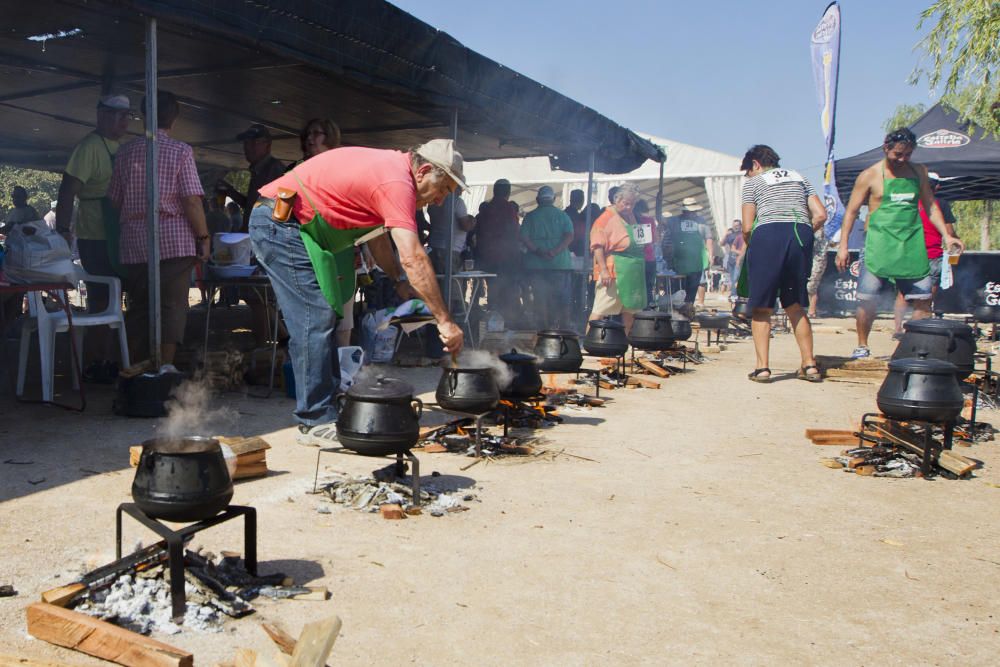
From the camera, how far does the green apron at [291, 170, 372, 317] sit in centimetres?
438

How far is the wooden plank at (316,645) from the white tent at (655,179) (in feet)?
67.5

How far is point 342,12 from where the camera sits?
615cm

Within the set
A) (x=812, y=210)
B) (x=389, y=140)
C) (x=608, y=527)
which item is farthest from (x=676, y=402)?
(x=389, y=140)

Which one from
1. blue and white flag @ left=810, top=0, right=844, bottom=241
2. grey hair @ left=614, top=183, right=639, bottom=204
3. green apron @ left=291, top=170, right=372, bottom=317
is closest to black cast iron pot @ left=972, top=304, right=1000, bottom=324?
→ blue and white flag @ left=810, top=0, right=844, bottom=241

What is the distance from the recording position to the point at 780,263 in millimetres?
7602

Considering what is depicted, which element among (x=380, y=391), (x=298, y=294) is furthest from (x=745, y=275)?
(x=380, y=391)

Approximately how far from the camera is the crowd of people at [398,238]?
4219 millimetres

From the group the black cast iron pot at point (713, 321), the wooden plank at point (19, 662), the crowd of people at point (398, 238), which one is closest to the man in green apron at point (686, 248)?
the crowd of people at point (398, 238)

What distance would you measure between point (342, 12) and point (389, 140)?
17.4 ft

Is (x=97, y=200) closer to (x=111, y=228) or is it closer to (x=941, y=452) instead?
(x=111, y=228)

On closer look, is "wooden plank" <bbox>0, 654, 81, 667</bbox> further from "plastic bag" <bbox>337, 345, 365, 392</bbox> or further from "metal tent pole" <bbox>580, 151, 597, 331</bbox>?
"metal tent pole" <bbox>580, 151, 597, 331</bbox>

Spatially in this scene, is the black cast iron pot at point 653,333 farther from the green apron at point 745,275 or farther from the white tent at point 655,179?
the white tent at point 655,179

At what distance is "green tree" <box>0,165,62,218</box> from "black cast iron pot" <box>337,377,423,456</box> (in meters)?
26.3

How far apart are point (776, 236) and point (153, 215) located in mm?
5356
